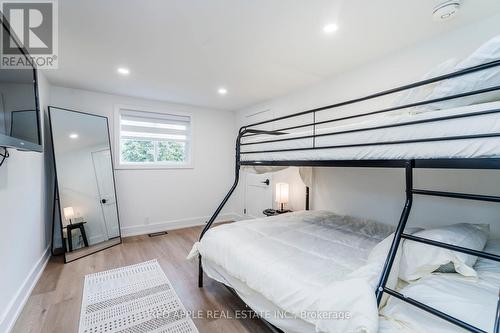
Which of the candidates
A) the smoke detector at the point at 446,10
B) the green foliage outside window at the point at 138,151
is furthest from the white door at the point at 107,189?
the smoke detector at the point at 446,10

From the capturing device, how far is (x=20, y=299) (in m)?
1.89

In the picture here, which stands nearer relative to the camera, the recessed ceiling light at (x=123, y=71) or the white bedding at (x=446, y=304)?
the white bedding at (x=446, y=304)

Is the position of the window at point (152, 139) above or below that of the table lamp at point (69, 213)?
above

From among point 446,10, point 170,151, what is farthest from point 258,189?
point 446,10

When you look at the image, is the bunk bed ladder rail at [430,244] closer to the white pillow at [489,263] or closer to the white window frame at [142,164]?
the white pillow at [489,263]

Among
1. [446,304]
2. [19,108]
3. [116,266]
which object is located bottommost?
[116,266]

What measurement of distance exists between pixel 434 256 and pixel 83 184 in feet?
12.5

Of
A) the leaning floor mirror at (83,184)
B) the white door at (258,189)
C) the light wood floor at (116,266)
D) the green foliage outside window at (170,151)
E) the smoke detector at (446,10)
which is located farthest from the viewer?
Result: the green foliage outside window at (170,151)

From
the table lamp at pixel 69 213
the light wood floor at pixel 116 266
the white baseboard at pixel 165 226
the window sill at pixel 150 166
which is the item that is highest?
the window sill at pixel 150 166

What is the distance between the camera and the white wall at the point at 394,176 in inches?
73.9

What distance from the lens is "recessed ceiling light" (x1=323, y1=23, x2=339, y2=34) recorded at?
1841mm

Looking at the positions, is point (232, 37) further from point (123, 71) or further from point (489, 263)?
point (489, 263)

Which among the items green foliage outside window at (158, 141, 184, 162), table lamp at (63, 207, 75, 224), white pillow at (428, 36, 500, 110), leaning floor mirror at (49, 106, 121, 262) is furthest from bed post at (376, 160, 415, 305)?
green foliage outside window at (158, 141, 184, 162)

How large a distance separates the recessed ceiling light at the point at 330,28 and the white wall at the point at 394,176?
84 cm
